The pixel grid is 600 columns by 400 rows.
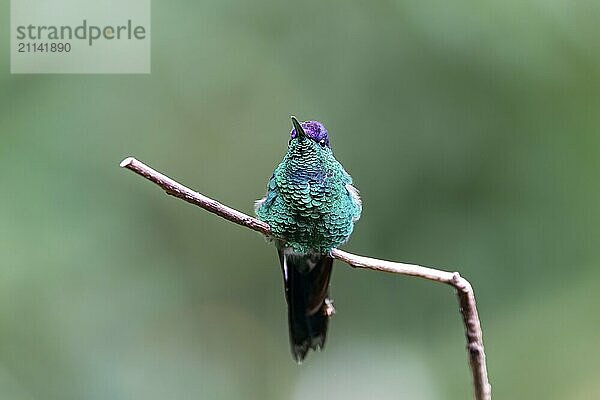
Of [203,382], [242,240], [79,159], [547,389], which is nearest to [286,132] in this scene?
[242,240]

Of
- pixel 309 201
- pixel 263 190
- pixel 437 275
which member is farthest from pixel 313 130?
pixel 263 190

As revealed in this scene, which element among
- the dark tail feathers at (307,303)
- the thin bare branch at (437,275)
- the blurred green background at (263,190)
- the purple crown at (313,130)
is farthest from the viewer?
the blurred green background at (263,190)

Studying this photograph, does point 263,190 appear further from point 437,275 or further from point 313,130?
point 437,275

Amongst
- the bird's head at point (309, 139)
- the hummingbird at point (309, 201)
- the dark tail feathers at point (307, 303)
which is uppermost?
the bird's head at point (309, 139)

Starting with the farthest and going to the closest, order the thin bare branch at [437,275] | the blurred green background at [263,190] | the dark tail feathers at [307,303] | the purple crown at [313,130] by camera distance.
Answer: the blurred green background at [263,190] < the dark tail feathers at [307,303] < the purple crown at [313,130] < the thin bare branch at [437,275]

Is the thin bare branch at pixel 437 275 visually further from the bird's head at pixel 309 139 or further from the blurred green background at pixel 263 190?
the blurred green background at pixel 263 190

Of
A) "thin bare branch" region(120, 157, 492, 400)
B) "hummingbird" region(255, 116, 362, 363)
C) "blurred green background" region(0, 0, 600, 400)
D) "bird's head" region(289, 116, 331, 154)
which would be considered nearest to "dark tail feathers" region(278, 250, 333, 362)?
"hummingbird" region(255, 116, 362, 363)

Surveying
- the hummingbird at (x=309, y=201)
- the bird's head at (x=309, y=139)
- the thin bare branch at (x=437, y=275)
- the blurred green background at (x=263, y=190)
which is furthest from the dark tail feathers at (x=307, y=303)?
the blurred green background at (x=263, y=190)
